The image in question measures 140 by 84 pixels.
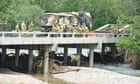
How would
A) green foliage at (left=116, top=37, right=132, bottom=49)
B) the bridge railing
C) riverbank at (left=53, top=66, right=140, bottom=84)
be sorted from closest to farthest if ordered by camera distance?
riverbank at (left=53, top=66, right=140, bottom=84), the bridge railing, green foliage at (left=116, top=37, right=132, bottom=49)

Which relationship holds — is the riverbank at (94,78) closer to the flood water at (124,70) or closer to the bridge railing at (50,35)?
the bridge railing at (50,35)

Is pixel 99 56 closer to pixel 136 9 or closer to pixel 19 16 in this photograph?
pixel 136 9

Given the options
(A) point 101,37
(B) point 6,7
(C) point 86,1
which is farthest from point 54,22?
(C) point 86,1

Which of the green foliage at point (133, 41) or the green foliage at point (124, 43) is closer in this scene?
A: the green foliage at point (133, 41)

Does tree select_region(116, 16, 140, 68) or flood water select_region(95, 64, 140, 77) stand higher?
tree select_region(116, 16, 140, 68)

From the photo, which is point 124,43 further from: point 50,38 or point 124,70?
point 50,38

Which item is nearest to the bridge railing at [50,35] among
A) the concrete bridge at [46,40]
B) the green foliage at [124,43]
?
the concrete bridge at [46,40]

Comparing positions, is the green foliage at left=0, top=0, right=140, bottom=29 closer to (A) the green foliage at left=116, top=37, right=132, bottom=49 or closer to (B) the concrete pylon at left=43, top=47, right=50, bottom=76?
(A) the green foliage at left=116, top=37, right=132, bottom=49

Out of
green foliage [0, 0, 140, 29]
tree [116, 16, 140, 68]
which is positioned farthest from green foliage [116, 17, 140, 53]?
green foliage [0, 0, 140, 29]

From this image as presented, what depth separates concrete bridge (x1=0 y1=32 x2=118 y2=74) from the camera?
35.2 metres

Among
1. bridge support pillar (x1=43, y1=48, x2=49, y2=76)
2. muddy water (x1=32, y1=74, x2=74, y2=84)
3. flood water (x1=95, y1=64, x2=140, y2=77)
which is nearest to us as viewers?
muddy water (x1=32, y1=74, x2=74, y2=84)

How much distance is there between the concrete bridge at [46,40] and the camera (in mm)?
35188

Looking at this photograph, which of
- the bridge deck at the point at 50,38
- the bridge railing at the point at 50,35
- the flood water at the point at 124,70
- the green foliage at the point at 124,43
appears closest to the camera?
the bridge deck at the point at 50,38

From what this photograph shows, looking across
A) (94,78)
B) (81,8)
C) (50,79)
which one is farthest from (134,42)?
(81,8)
